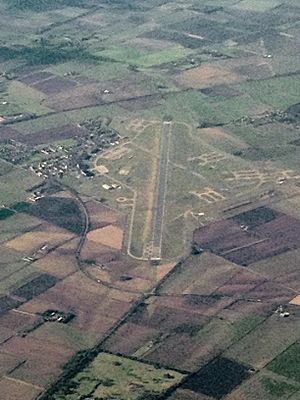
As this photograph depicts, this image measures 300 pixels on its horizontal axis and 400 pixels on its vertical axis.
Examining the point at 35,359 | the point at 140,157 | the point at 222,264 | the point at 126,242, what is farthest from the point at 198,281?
the point at 140,157

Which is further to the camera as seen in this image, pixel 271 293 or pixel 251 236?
pixel 251 236

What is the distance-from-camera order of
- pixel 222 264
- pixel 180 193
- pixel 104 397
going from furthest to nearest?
pixel 180 193 → pixel 222 264 → pixel 104 397

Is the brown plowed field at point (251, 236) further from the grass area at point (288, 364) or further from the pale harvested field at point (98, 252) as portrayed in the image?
the grass area at point (288, 364)

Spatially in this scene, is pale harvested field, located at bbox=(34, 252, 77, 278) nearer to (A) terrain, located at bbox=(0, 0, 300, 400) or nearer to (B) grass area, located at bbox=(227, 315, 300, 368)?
(A) terrain, located at bbox=(0, 0, 300, 400)

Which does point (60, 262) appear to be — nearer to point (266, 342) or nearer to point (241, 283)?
point (241, 283)

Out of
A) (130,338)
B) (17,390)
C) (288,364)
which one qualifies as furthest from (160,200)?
(17,390)

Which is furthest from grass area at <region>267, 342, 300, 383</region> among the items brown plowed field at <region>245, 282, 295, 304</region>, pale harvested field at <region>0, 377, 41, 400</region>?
pale harvested field at <region>0, 377, 41, 400</region>

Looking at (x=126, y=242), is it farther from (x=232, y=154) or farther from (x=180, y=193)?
(x=232, y=154)
